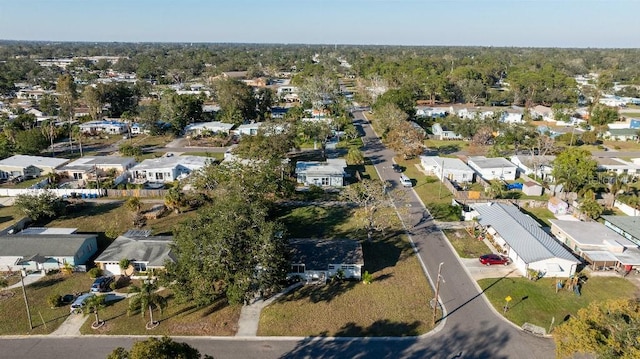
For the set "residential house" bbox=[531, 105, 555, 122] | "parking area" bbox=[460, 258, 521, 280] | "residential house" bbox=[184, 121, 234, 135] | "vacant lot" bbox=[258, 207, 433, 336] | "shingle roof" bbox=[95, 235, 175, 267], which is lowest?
"vacant lot" bbox=[258, 207, 433, 336]

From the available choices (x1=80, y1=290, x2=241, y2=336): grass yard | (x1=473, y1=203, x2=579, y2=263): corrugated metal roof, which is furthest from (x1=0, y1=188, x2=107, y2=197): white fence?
(x1=473, y1=203, x2=579, y2=263): corrugated metal roof

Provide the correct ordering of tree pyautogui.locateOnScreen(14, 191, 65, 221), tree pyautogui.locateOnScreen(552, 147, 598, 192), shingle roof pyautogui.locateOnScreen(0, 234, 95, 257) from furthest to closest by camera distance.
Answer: tree pyautogui.locateOnScreen(552, 147, 598, 192) → tree pyautogui.locateOnScreen(14, 191, 65, 221) → shingle roof pyautogui.locateOnScreen(0, 234, 95, 257)

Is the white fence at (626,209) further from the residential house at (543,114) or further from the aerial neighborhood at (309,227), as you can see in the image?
the residential house at (543,114)

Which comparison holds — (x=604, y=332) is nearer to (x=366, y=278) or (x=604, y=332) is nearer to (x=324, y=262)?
(x=366, y=278)

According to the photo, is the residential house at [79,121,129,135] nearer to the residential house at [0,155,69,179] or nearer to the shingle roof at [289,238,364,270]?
the residential house at [0,155,69,179]

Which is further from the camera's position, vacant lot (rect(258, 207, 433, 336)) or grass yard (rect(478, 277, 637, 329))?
grass yard (rect(478, 277, 637, 329))

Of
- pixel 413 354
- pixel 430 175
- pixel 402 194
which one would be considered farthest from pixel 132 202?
pixel 430 175

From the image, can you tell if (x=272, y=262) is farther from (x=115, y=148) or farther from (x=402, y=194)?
(x=115, y=148)
